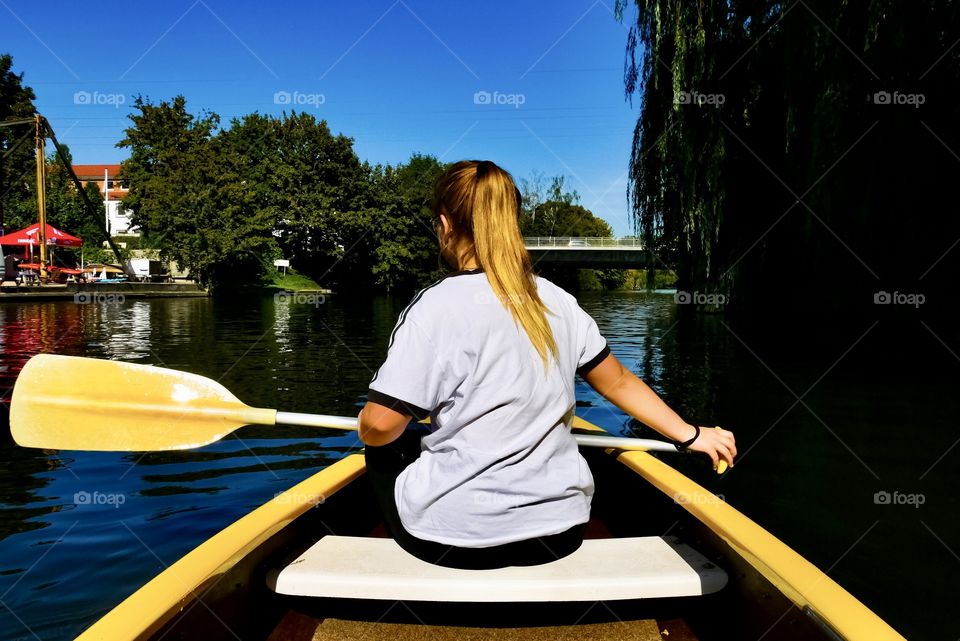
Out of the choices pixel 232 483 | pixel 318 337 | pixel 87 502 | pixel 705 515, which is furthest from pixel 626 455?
pixel 318 337

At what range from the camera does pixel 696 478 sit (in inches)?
235

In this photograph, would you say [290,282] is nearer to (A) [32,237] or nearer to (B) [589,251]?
(A) [32,237]

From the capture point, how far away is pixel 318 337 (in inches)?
716

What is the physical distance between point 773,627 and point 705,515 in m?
0.57

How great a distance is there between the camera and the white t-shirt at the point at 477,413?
6.12 feet

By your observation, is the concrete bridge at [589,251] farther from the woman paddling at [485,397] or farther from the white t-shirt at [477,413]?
the white t-shirt at [477,413]

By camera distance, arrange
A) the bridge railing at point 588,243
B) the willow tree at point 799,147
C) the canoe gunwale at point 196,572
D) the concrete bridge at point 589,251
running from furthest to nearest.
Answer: the bridge railing at point 588,243
the concrete bridge at point 589,251
the willow tree at point 799,147
the canoe gunwale at point 196,572

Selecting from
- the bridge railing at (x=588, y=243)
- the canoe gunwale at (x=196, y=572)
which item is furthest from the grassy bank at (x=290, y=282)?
the canoe gunwale at (x=196, y=572)

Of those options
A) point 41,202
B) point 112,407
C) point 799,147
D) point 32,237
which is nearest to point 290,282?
point 32,237

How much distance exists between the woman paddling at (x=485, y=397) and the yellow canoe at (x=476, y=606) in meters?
0.41

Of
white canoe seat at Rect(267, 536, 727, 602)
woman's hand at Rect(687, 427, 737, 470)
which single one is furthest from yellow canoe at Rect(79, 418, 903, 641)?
woman's hand at Rect(687, 427, 737, 470)

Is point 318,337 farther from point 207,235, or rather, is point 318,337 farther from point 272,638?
point 207,235

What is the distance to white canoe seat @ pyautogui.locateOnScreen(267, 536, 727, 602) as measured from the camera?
1.98 metres

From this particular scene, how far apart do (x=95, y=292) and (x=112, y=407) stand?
33.5m
